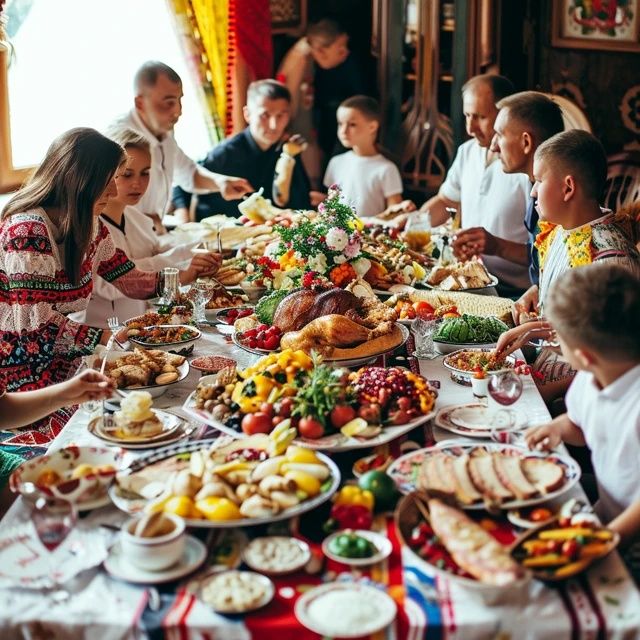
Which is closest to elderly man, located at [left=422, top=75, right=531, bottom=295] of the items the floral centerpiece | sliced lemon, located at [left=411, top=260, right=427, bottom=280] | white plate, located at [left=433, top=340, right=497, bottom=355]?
sliced lemon, located at [left=411, top=260, right=427, bottom=280]

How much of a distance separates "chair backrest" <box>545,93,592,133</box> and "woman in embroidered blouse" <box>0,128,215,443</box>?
3.51 metres

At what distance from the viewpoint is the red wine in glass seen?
1635 mm

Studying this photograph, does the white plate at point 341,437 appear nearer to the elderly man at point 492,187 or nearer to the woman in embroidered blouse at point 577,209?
the woman in embroidered blouse at point 577,209

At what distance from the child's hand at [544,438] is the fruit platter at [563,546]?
37cm

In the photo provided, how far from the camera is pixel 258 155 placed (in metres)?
6.05

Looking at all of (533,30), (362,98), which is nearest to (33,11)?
(362,98)

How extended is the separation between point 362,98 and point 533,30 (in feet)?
4.78

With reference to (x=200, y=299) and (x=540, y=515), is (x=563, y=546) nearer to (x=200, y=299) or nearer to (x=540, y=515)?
(x=540, y=515)

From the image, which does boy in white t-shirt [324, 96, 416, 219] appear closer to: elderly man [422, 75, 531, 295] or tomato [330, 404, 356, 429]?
elderly man [422, 75, 531, 295]

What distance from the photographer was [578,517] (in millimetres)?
1748

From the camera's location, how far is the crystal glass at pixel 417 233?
450 centimetres

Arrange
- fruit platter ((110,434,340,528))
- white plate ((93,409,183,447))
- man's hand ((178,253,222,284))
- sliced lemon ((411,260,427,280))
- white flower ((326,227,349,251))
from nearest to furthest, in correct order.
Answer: fruit platter ((110,434,340,528))
white plate ((93,409,183,447))
white flower ((326,227,349,251))
man's hand ((178,253,222,284))
sliced lemon ((411,260,427,280))

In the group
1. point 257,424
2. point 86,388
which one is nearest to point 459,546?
point 257,424

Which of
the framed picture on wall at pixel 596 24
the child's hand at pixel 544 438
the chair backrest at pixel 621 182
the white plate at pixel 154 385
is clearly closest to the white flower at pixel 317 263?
the white plate at pixel 154 385
